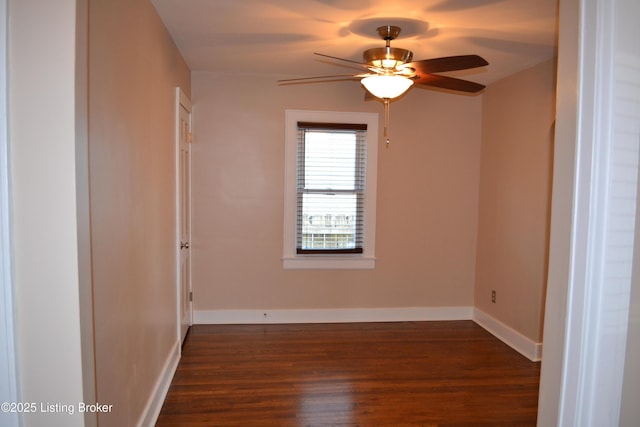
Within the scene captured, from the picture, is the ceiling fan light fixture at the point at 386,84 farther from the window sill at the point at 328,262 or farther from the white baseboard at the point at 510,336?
the white baseboard at the point at 510,336

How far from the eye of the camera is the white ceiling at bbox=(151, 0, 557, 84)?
253 cm

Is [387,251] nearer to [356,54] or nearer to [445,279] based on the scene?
[445,279]

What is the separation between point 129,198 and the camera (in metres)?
2.12

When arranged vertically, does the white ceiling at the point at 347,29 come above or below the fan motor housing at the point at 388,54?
above

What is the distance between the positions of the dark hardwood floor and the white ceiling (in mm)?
2638

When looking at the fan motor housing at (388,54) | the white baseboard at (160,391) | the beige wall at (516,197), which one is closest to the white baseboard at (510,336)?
the beige wall at (516,197)

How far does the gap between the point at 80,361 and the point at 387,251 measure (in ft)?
12.2

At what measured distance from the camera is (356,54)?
352 cm

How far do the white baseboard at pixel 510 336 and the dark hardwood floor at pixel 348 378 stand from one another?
0.30ft

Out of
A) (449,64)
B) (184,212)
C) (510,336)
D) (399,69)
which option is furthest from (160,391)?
(510,336)

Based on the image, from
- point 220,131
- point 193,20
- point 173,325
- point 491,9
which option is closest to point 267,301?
point 173,325

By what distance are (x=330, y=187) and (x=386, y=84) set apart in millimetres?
1908

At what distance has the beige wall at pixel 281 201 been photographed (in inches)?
167

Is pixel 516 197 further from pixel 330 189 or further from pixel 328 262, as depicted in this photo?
pixel 328 262
